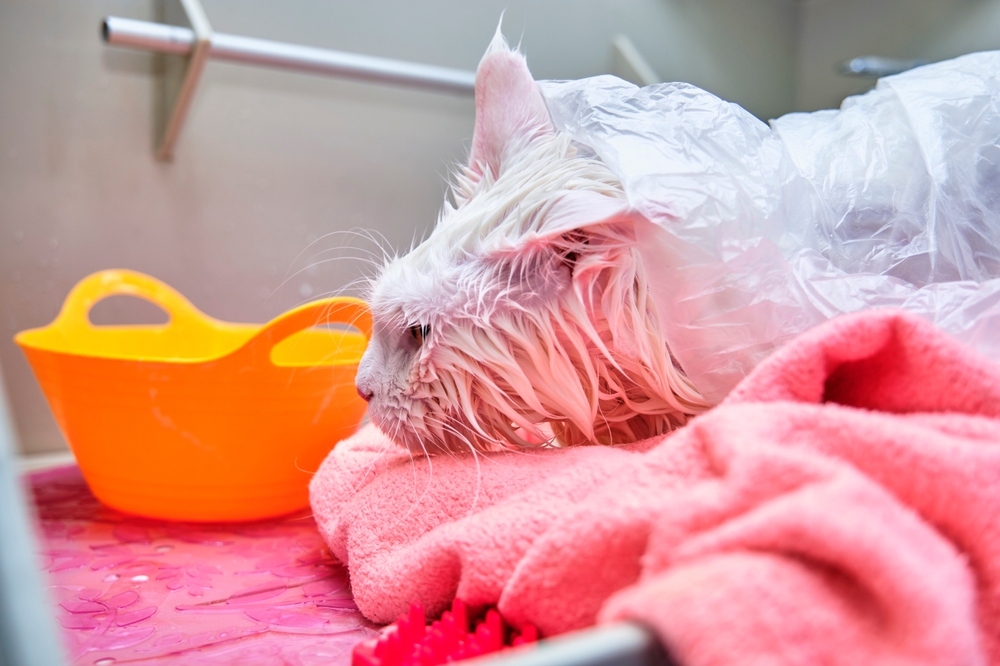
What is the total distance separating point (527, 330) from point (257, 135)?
778mm

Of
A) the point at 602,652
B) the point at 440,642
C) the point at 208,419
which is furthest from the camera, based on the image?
the point at 208,419

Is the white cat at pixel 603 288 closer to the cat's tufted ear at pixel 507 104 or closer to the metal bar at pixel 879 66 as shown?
the cat's tufted ear at pixel 507 104

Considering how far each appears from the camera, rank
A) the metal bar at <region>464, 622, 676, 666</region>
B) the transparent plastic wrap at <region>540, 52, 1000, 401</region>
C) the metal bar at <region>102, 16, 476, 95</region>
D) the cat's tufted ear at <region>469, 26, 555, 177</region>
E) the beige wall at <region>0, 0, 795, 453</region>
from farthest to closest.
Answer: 1. the beige wall at <region>0, 0, 795, 453</region>
2. the metal bar at <region>102, 16, 476, 95</region>
3. the cat's tufted ear at <region>469, 26, 555, 177</region>
4. the transparent plastic wrap at <region>540, 52, 1000, 401</region>
5. the metal bar at <region>464, 622, 676, 666</region>

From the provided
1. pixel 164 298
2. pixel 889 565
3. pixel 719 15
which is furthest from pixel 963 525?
pixel 719 15

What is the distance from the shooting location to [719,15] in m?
1.23

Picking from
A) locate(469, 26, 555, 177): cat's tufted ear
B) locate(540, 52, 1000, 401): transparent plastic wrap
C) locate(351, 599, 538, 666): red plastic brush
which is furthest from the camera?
locate(469, 26, 555, 177): cat's tufted ear

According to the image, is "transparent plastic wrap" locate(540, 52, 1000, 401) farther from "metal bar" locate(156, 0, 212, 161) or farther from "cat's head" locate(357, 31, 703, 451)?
"metal bar" locate(156, 0, 212, 161)

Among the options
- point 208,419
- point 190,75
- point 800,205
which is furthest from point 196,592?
point 190,75

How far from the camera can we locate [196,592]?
1.49 feet

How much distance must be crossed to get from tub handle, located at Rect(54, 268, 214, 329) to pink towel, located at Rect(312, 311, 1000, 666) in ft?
2.07

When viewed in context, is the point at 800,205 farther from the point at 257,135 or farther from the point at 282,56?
the point at 257,135

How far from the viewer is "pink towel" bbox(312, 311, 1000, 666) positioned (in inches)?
8.4

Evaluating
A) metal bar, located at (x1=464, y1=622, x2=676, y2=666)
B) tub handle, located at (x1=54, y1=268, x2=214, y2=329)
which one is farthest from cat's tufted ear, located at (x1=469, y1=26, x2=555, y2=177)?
tub handle, located at (x1=54, y1=268, x2=214, y2=329)

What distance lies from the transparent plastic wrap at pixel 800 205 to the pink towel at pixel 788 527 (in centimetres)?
10
